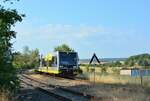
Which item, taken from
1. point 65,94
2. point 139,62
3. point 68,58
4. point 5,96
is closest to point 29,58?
point 139,62

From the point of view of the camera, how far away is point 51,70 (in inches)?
Result: 2329

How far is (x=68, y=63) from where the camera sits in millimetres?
53438

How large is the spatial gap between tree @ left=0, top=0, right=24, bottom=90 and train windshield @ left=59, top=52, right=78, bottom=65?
26280 mm

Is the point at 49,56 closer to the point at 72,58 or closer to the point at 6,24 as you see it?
the point at 72,58

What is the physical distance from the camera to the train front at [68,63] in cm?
5301

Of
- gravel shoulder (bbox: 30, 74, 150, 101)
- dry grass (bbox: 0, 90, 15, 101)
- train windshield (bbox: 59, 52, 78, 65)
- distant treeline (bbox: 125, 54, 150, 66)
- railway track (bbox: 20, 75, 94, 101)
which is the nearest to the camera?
dry grass (bbox: 0, 90, 15, 101)

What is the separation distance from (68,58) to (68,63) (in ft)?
1.87

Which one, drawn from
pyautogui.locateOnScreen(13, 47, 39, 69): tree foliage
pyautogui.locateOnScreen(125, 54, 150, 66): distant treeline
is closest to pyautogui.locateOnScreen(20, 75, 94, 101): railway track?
pyautogui.locateOnScreen(125, 54, 150, 66): distant treeline

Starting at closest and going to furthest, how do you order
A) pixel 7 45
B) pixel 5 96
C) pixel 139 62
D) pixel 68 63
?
pixel 5 96 < pixel 7 45 < pixel 68 63 < pixel 139 62

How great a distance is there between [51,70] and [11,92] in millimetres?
35113

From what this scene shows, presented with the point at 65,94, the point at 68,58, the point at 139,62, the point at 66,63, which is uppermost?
the point at 139,62

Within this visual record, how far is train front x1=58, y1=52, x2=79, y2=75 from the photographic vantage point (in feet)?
174

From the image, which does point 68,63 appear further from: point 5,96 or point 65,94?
point 5,96

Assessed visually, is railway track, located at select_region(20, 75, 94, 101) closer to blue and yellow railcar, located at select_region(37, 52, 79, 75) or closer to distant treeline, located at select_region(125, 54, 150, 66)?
blue and yellow railcar, located at select_region(37, 52, 79, 75)
